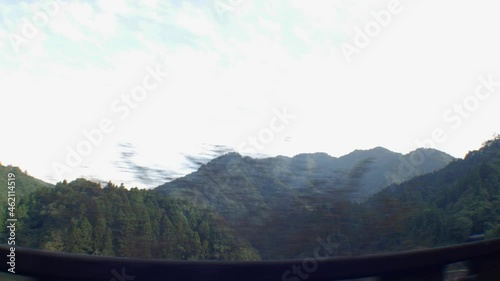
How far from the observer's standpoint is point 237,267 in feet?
9.62

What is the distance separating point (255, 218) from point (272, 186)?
39cm

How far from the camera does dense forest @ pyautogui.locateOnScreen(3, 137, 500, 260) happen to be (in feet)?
11.5

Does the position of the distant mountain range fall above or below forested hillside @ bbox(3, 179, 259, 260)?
above

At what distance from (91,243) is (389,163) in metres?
2.68

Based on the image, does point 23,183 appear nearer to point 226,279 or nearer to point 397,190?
point 226,279

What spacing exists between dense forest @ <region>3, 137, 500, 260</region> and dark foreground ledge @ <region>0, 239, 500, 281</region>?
45 centimetres

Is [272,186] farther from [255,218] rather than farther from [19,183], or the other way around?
[19,183]

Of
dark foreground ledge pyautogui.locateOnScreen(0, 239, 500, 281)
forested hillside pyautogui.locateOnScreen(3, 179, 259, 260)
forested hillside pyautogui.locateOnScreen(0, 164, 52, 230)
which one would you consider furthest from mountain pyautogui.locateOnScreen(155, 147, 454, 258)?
forested hillside pyautogui.locateOnScreen(0, 164, 52, 230)

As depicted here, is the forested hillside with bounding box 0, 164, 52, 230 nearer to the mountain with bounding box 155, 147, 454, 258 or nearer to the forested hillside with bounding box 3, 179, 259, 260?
the forested hillside with bounding box 3, 179, 259, 260

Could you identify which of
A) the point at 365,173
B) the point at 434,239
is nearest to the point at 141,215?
the point at 365,173

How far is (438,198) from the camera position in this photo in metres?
4.46

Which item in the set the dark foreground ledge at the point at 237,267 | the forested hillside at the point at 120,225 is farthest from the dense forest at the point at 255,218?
the dark foreground ledge at the point at 237,267

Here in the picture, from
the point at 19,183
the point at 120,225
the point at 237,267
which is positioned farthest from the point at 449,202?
the point at 19,183

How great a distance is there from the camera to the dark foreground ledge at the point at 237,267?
2684 mm
